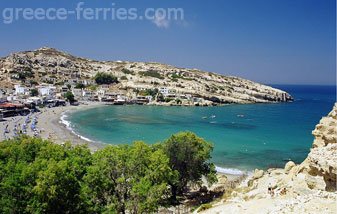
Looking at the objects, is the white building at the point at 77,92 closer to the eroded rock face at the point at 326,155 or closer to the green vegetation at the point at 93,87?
the green vegetation at the point at 93,87

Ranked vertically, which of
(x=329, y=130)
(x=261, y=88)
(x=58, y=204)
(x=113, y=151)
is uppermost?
(x=261, y=88)

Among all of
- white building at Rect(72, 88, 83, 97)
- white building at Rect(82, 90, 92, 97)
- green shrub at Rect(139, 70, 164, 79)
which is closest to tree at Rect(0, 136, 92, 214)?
white building at Rect(82, 90, 92, 97)

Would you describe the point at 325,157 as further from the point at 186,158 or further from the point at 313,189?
the point at 186,158

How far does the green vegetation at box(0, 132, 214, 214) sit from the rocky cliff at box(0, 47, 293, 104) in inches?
4118

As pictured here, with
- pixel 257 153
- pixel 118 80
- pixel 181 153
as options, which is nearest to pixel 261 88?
pixel 118 80

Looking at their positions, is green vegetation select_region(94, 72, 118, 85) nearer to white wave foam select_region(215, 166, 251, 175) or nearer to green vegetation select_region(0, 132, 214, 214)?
white wave foam select_region(215, 166, 251, 175)

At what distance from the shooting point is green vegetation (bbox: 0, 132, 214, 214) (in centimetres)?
1393

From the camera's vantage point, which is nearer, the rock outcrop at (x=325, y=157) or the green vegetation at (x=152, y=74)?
the rock outcrop at (x=325, y=157)

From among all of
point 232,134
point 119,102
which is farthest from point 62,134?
Answer: point 119,102

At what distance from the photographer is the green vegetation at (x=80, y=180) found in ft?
45.7

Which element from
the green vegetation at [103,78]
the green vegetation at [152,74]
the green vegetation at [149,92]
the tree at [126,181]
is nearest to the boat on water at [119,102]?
the green vegetation at [149,92]

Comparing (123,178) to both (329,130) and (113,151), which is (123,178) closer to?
(113,151)

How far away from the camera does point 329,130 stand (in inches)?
620

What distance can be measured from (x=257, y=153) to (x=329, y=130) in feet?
94.2
